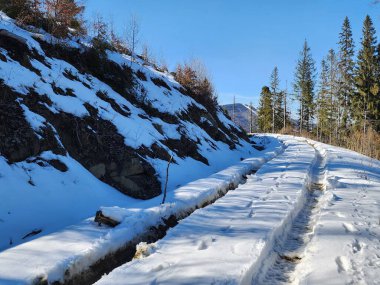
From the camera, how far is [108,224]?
562 centimetres

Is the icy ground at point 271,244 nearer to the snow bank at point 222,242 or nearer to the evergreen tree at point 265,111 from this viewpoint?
the snow bank at point 222,242

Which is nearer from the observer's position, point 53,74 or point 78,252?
point 78,252

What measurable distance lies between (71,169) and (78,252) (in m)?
3.06

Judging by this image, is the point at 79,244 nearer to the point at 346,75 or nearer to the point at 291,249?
the point at 291,249

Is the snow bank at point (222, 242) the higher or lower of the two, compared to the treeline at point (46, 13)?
lower

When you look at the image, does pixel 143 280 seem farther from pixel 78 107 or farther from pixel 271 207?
pixel 78 107

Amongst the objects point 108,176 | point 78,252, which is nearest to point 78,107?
point 108,176

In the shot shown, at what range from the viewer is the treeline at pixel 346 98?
34.7 m

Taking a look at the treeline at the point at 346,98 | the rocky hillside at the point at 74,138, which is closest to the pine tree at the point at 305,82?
the treeline at the point at 346,98

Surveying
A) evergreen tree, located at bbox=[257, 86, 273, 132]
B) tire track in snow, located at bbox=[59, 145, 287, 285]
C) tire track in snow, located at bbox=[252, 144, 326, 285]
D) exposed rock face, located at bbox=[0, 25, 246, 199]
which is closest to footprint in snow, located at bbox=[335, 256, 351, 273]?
tire track in snow, located at bbox=[252, 144, 326, 285]

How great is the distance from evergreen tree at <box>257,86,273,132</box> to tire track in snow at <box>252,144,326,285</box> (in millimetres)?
56966

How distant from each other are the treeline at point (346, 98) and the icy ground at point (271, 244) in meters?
17.7

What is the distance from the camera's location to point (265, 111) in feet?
211

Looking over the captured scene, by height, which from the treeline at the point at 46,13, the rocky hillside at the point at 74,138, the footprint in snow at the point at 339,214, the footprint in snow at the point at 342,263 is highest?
the treeline at the point at 46,13
